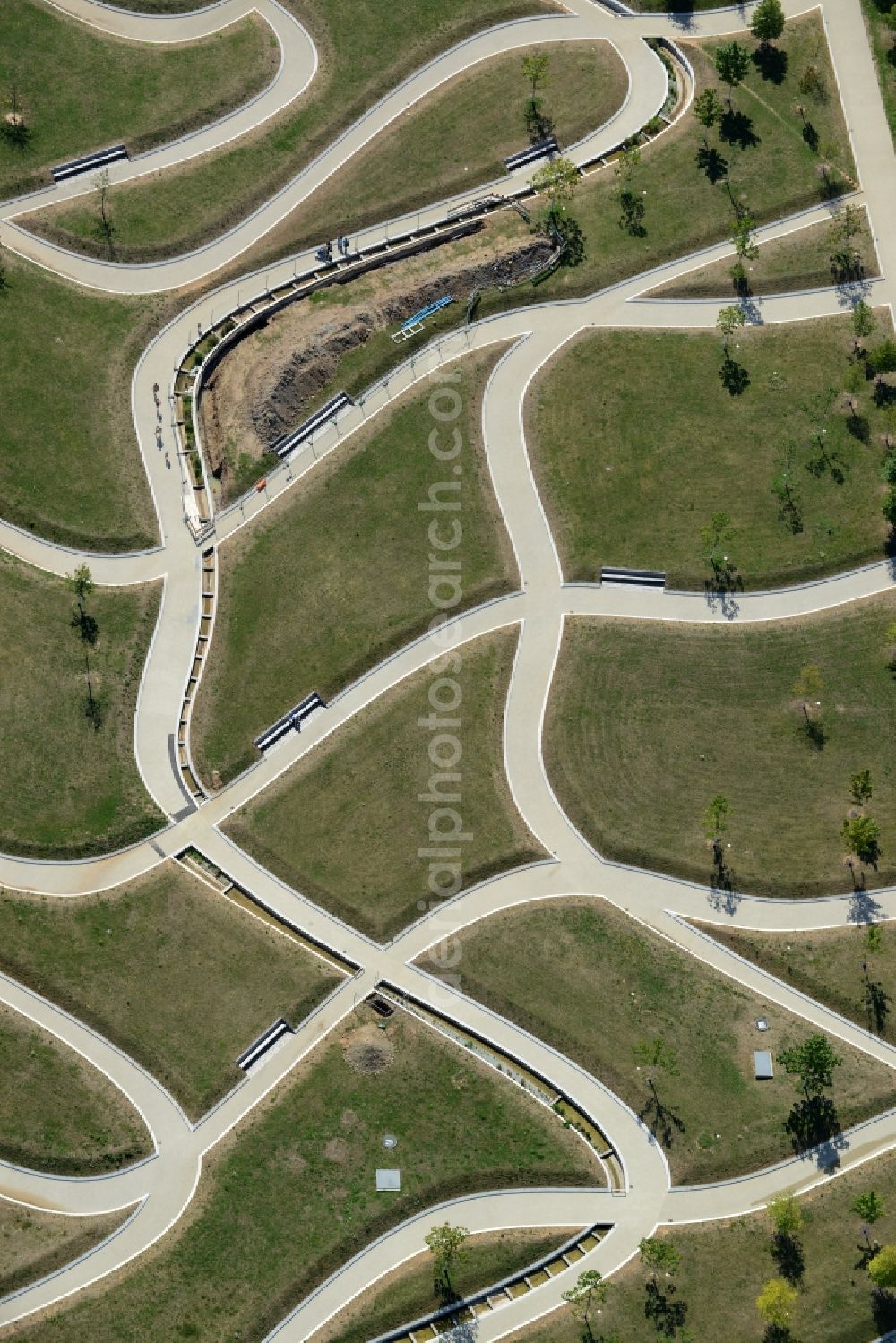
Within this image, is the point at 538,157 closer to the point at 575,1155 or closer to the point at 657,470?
the point at 657,470

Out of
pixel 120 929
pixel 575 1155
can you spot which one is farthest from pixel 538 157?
pixel 575 1155

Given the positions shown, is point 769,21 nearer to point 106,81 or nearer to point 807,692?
point 106,81

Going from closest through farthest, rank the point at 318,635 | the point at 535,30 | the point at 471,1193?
the point at 471,1193 → the point at 318,635 → the point at 535,30

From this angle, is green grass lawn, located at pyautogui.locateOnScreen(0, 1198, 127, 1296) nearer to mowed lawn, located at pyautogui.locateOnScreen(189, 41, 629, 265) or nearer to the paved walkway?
the paved walkway

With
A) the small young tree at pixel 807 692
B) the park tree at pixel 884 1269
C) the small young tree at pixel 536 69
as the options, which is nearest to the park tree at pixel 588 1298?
the park tree at pixel 884 1269

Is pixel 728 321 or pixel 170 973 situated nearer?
pixel 170 973

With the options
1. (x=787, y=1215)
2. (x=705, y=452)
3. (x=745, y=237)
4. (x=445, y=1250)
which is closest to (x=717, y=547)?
(x=705, y=452)

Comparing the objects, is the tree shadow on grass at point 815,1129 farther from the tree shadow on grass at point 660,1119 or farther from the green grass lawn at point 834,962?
the tree shadow on grass at point 660,1119
